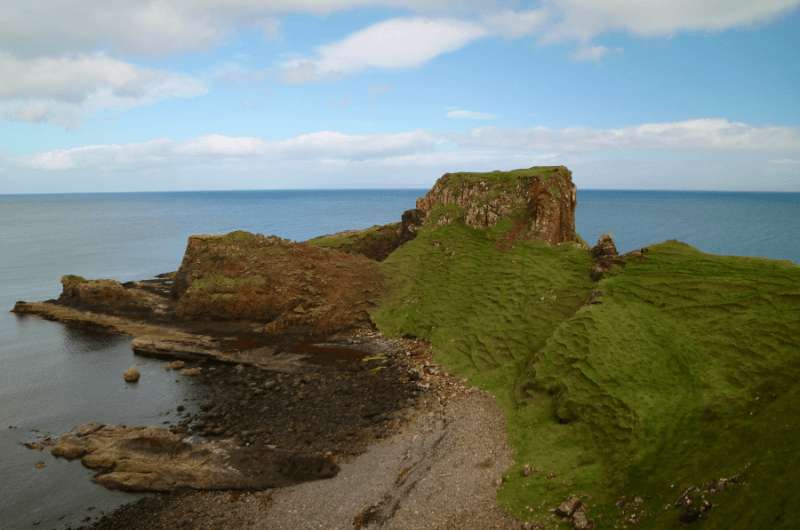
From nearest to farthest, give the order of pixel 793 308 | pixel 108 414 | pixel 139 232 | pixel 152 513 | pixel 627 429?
pixel 152 513 → pixel 627 429 → pixel 793 308 → pixel 108 414 → pixel 139 232

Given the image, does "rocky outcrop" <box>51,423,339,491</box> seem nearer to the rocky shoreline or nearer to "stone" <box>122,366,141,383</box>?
the rocky shoreline

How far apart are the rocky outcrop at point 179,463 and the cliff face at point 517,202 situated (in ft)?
141

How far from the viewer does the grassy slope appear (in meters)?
22.8

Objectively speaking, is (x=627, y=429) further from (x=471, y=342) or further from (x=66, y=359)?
(x=66, y=359)

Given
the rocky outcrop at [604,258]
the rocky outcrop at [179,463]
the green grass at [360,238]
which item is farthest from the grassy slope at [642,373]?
the green grass at [360,238]

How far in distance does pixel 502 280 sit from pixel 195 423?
3436cm

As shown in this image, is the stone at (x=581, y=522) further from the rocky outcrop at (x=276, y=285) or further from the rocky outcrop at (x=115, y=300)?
the rocky outcrop at (x=115, y=300)

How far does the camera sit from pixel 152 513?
2673 cm

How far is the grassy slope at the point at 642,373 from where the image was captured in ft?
74.9

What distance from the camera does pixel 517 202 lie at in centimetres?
6688

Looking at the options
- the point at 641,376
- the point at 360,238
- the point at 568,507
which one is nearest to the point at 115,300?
the point at 360,238

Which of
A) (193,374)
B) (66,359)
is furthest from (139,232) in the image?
(193,374)

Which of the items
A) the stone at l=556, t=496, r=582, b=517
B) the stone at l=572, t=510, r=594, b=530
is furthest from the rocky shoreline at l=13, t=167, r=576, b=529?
the stone at l=572, t=510, r=594, b=530

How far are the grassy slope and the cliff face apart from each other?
897cm
